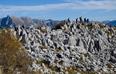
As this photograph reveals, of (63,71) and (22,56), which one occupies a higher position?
(22,56)

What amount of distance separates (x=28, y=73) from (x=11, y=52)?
18.1 feet

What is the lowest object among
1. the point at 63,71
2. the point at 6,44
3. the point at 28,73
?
the point at 63,71

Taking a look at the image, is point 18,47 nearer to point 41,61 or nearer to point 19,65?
point 19,65

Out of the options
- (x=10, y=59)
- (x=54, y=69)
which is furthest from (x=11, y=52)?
(x=54, y=69)

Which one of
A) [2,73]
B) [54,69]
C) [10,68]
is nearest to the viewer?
[2,73]

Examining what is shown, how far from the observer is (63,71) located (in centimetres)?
19988

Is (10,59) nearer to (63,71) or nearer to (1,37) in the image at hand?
(1,37)

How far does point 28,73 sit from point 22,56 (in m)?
3.69

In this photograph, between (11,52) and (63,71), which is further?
(63,71)

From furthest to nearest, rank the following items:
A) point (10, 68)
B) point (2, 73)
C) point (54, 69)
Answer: point (54, 69) < point (10, 68) < point (2, 73)

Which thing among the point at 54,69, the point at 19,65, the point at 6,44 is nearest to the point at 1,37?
the point at 6,44

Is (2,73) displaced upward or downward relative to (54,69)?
upward

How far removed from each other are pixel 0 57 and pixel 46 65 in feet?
395

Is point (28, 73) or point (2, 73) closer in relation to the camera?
point (2, 73)
